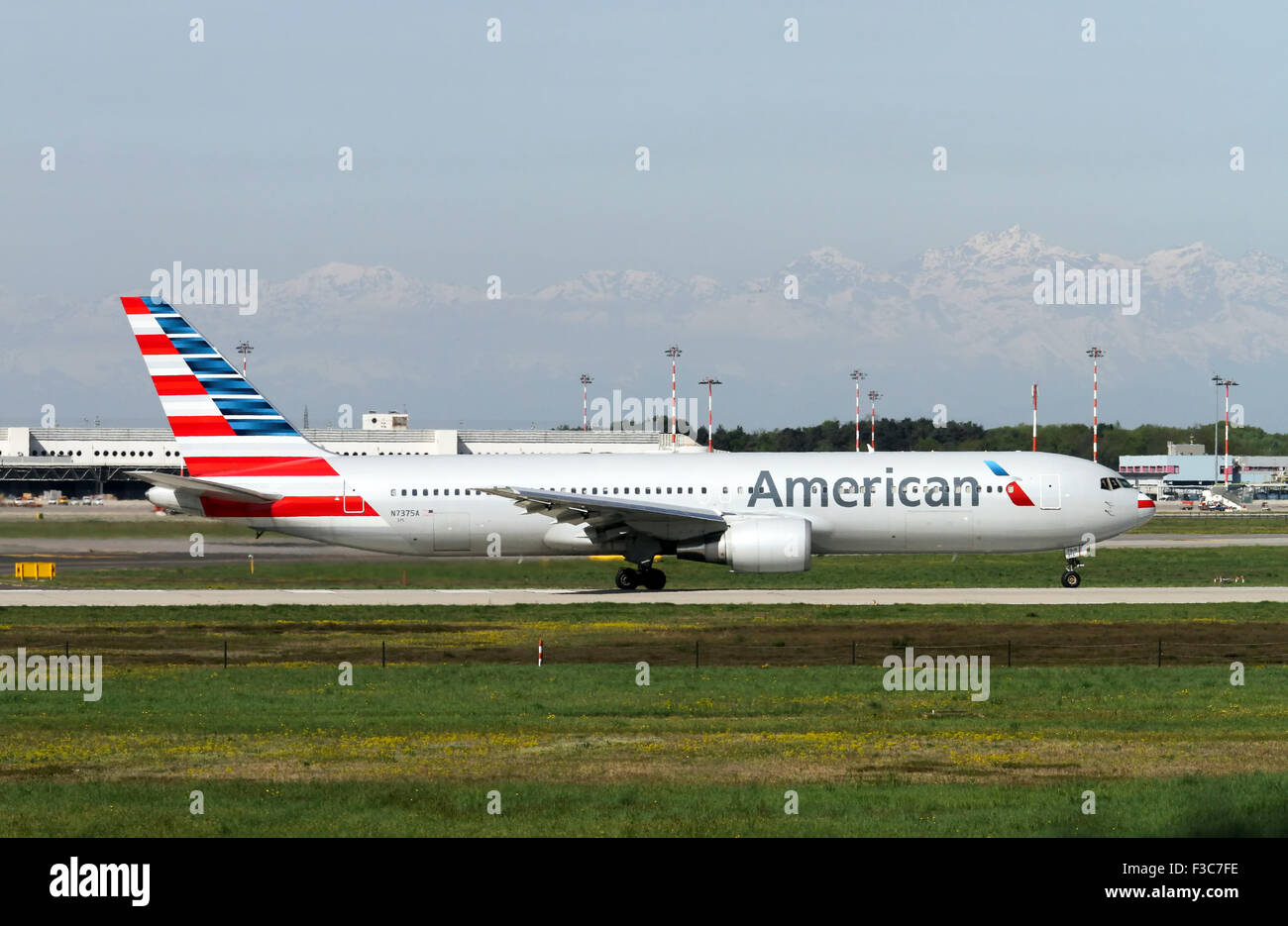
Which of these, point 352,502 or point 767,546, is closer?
point 767,546

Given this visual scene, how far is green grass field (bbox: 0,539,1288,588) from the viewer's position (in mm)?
51156

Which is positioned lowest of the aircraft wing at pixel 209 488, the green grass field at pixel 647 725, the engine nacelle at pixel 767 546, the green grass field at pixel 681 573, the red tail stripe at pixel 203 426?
the green grass field at pixel 647 725

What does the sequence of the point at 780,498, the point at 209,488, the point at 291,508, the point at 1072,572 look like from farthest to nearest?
1. the point at 1072,572
2. the point at 291,508
3. the point at 780,498
4. the point at 209,488

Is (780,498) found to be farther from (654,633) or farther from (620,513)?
(654,633)

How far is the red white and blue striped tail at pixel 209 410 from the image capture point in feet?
167

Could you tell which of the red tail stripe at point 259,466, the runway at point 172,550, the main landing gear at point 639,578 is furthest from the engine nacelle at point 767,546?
the runway at point 172,550

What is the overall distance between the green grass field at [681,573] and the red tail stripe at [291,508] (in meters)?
2.77

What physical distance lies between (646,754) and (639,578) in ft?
95.8

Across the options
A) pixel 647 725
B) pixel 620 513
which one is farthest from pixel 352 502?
pixel 647 725

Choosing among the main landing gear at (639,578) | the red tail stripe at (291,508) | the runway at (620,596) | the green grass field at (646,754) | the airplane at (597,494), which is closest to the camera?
the green grass field at (646,754)

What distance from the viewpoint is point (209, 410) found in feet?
168

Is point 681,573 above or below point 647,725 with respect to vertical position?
above

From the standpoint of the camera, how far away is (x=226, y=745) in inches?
859

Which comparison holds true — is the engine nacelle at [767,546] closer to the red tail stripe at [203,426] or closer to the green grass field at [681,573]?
the green grass field at [681,573]
